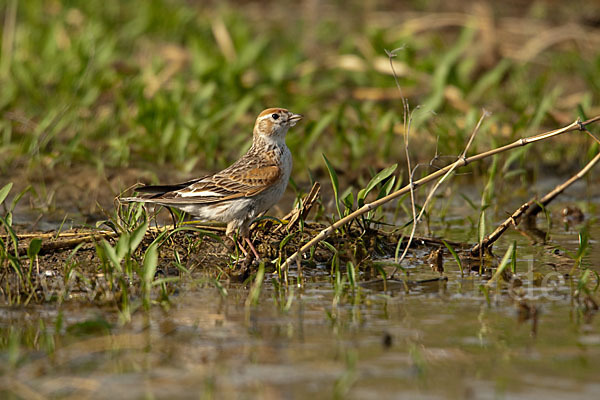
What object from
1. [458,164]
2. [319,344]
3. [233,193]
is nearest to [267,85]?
[233,193]

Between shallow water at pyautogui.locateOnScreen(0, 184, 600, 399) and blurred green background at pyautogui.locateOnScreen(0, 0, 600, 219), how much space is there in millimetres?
2719

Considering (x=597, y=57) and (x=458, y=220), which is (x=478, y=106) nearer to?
(x=597, y=57)

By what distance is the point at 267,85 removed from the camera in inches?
420

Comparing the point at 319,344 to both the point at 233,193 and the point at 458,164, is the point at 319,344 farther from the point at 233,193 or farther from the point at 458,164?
the point at 233,193

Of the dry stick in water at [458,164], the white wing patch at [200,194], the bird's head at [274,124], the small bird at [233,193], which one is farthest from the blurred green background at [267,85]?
the dry stick in water at [458,164]

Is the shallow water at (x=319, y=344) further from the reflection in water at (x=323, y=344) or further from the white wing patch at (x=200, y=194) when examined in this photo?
the white wing patch at (x=200, y=194)

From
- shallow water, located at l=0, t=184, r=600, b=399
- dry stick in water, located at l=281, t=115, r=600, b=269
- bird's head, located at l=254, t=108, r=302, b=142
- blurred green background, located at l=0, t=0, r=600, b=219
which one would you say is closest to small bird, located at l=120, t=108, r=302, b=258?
bird's head, located at l=254, t=108, r=302, b=142

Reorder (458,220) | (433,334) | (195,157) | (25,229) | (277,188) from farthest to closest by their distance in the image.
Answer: (195,157) < (458,220) < (25,229) < (277,188) < (433,334)

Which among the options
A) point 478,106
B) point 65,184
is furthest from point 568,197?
point 65,184

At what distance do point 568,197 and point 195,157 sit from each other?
3665mm

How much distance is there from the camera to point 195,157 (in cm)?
855

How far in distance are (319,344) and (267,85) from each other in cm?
666

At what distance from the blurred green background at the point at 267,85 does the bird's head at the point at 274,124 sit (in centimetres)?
106

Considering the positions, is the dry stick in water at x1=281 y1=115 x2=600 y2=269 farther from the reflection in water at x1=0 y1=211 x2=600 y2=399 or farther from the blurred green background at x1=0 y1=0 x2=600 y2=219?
the blurred green background at x1=0 y1=0 x2=600 y2=219
